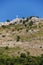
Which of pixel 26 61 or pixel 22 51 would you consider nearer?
pixel 26 61

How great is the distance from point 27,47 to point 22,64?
28113 mm

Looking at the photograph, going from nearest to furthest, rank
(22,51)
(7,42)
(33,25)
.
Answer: (22,51), (7,42), (33,25)

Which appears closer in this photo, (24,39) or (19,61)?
(19,61)

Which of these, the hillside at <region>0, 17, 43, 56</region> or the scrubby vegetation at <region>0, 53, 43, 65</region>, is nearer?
the scrubby vegetation at <region>0, 53, 43, 65</region>

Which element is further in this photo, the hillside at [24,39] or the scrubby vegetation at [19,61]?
the hillside at [24,39]

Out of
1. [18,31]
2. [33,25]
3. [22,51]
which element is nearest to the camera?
[22,51]

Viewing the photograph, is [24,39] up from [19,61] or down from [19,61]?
up

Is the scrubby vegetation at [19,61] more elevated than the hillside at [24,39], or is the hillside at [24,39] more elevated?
the hillside at [24,39]

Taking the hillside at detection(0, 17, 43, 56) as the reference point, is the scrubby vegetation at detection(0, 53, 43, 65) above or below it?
below

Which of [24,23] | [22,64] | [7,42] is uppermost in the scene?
[24,23]

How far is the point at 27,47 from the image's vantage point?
121 meters

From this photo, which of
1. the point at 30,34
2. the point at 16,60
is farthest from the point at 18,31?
the point at 16,60

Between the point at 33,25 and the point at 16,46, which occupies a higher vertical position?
the point at 33,25

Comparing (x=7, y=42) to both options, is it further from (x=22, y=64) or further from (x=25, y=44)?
(x=22, y=64)
